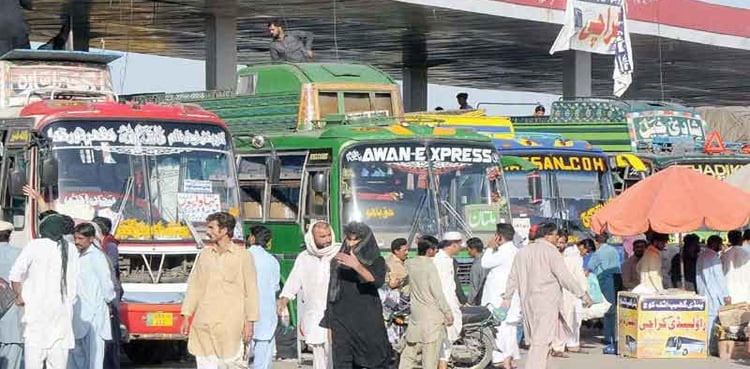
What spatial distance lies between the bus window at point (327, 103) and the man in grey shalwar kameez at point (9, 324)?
7.88 metres

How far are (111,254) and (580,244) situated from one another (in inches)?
325

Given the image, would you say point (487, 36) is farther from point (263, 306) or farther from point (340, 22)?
point (263, 306)

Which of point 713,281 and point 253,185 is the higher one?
point 253,185

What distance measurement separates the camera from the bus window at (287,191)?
19.2 m

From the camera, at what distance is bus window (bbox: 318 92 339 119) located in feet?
67.2

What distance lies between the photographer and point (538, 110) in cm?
2930

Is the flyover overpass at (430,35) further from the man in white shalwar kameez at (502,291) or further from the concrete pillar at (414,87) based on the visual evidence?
the man in white shalwar kameez at (502,291)

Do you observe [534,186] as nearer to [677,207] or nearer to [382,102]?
[382,102]

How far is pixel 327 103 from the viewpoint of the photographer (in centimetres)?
2055

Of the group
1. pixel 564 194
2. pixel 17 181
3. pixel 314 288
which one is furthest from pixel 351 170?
pixel 564 194

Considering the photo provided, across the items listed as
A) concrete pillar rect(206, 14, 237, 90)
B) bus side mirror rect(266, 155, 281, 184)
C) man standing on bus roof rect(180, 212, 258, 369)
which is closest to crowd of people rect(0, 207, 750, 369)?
man standing on bus roof rect(180, 212, 258, 369)

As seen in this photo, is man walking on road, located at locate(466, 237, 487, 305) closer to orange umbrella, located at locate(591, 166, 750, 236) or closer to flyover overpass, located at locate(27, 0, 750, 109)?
orange umbrella, located at locate(591, 166, 750, 236)

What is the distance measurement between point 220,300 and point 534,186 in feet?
36.6

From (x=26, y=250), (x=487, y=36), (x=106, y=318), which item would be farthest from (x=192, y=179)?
(x=487, y=36)
